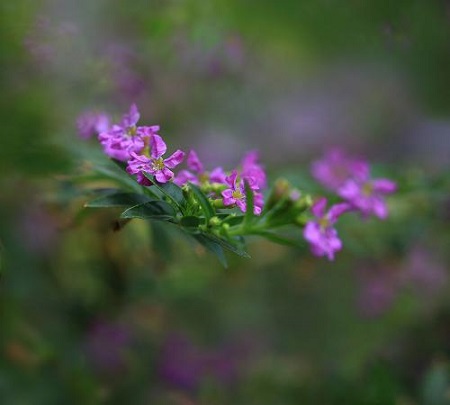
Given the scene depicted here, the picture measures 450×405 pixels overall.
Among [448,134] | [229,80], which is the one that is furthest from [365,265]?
[448,134]

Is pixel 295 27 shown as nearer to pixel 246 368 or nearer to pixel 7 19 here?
pixel 7 19

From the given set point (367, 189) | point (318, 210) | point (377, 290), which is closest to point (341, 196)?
point (367, 189)

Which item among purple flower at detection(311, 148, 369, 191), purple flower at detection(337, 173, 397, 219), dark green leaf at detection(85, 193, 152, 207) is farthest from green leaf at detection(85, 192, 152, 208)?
purple flower at detection(311, 148, 369, 191)

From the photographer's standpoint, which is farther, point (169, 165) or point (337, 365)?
point (337, 365)

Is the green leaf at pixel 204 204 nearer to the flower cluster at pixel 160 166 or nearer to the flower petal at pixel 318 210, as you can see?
the flower cluster at pixel 160 166

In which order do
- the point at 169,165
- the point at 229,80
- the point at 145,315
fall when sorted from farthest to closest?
the point at 229,80
the point at 145,315
the point at 169,165

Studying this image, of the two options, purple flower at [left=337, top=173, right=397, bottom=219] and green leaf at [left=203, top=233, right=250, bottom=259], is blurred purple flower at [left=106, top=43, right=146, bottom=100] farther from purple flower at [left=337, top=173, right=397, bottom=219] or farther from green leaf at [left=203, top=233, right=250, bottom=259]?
green leaf at [left=203, top=233, right=250, bottom=259]

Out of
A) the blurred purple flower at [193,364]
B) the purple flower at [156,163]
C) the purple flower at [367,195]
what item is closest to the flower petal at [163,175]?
the purple flower at [156,163]
